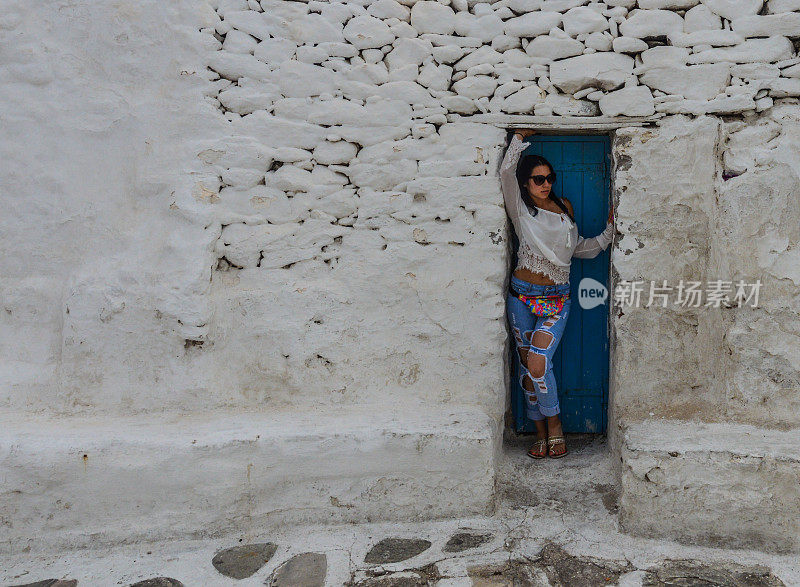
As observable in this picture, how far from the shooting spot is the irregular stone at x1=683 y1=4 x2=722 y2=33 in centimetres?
317

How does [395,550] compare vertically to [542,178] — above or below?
below

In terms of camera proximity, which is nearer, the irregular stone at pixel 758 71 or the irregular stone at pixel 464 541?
the irregular stone at pixel 464 541

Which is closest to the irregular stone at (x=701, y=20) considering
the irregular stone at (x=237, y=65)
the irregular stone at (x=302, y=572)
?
the irregular stone at (x=237, y=65)

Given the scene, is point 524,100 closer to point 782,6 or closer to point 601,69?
point 601,69

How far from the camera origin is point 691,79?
3.21 metres

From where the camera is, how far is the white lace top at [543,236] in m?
3.39

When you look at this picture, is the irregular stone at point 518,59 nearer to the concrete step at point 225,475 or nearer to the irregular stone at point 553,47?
the irregular stone at point 553,47

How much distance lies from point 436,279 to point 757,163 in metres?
1.61

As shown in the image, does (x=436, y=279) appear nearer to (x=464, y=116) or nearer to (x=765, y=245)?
(x=464, y=116)

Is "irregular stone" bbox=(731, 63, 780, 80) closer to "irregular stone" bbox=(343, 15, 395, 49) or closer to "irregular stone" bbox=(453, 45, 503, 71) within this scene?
"irregular stone" bbox=(453, 45, 503, 71)

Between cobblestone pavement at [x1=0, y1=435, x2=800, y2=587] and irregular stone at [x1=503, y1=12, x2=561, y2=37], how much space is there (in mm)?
2282

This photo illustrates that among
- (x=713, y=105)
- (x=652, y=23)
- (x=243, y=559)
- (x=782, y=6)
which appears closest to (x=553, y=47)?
(x=652, y=23)

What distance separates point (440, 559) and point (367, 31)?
247cm

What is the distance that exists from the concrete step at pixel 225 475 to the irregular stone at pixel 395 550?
0.55 ft
